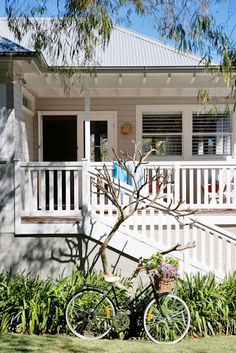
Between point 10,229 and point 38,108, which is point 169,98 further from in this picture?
point 10,229

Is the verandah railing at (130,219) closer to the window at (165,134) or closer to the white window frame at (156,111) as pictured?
the white window frame at (156,111)

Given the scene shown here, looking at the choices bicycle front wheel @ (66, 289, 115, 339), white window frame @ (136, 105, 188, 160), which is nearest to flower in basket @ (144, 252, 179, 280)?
bicycle front wheel @ (66, 289, 115, 339)

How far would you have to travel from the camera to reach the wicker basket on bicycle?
6.27 meters

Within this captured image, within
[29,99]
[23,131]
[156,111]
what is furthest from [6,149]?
[156,111]

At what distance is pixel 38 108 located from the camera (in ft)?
39.7

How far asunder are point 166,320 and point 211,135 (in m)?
6.68

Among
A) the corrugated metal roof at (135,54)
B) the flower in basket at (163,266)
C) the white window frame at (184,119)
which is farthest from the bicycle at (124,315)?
the white window frame at (184,119)

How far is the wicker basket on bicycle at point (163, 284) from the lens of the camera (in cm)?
627

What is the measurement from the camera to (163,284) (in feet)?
20.6

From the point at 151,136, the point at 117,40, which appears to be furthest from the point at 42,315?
the point at 117,40

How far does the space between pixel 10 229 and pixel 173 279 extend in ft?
10.1

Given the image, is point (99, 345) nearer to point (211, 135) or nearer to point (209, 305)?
point (209, 305)

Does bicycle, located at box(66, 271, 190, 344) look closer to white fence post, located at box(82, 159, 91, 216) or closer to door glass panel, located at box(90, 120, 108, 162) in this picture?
white fence post, located at box(82, 159, 91, 216)

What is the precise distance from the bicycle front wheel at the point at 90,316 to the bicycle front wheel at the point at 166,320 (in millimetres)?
515
